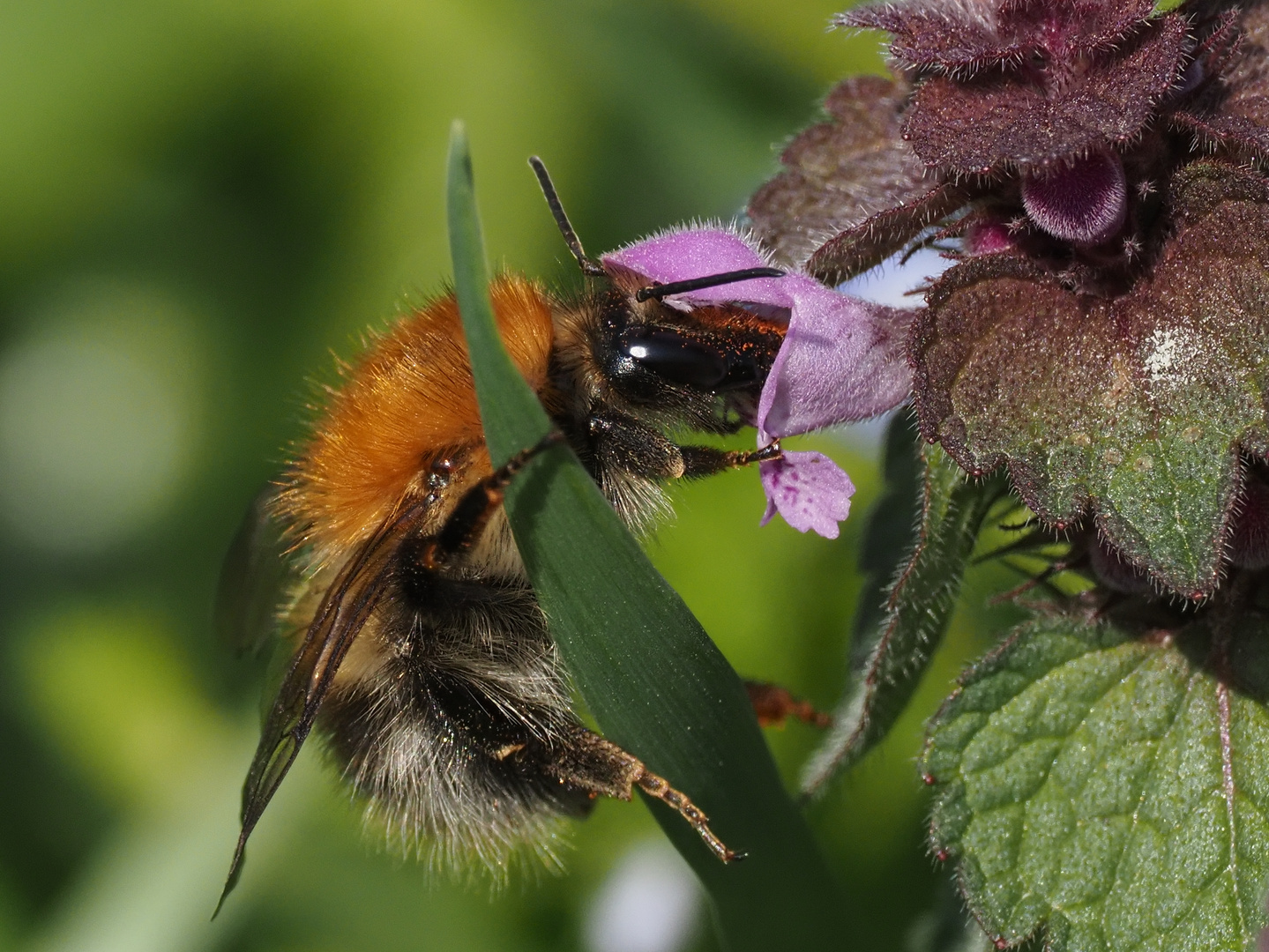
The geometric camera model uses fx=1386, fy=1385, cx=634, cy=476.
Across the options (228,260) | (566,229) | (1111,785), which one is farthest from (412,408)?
(228,260)

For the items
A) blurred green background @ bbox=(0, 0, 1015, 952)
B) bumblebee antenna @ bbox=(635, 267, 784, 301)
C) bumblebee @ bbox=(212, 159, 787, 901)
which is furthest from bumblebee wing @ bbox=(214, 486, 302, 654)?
blurred green background @ bbox=(0, 0, 1015, 952)

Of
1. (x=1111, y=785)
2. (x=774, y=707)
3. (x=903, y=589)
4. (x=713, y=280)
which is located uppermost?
(x=713, y=280)

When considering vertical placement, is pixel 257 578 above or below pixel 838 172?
below

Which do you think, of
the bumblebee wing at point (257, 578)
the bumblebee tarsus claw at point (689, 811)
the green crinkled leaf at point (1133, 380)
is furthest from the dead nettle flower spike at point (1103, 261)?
the bumblebee wing at point (257, 578)

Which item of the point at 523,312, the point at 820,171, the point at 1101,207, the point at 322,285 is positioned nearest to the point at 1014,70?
the point at 1101,207

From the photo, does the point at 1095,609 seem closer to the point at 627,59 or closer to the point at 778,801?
the point at 778,801

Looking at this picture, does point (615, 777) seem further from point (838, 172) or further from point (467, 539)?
point (838, 172)

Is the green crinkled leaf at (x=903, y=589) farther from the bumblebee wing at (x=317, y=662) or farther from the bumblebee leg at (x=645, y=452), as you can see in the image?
the bumblebee wing at (x=317, y=662)
